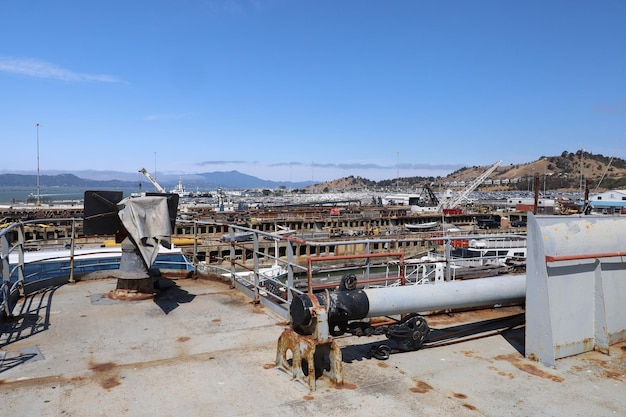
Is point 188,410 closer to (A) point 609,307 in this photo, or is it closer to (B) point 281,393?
(B) point 281,393

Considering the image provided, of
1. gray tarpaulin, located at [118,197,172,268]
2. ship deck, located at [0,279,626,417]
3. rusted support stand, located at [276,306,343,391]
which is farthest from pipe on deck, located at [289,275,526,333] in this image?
gray tarpaulin, located at [118,197,172,268]

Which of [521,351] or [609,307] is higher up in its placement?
[609,307]

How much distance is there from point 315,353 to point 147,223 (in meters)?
3.82

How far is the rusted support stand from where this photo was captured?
14.0 feet

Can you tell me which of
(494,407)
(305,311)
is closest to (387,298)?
(305,311)

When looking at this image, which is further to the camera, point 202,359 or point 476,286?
point 476,286

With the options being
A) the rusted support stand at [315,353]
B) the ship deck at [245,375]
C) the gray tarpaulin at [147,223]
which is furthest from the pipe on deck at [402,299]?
the gray tarpaulin at [147,223]

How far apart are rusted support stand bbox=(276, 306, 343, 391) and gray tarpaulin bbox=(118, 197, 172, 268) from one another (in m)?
3.25

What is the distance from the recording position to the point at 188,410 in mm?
3812

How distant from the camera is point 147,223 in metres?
7.06

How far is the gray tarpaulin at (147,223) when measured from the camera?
693cm

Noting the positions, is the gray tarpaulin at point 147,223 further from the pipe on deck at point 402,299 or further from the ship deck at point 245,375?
the pipe on deck at point 402,299

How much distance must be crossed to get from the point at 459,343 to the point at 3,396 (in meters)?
4.81

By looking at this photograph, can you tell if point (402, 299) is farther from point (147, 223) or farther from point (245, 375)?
point (147, 223)
